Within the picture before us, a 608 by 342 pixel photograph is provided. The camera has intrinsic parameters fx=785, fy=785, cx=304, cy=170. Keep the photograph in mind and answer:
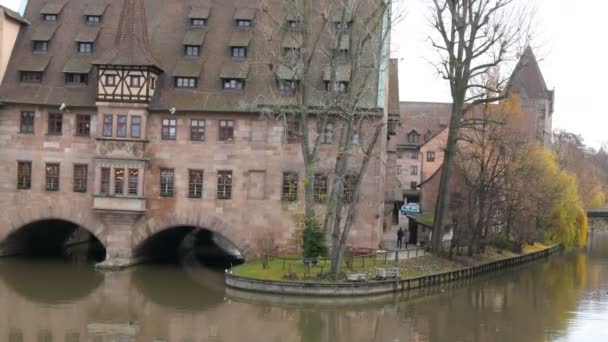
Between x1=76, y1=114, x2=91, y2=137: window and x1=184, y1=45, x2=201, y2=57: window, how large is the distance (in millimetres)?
6112

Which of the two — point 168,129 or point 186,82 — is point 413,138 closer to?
point 186,82

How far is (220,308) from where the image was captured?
29.2 m

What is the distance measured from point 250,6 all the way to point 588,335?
25.6 metres

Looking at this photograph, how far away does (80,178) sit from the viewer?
39.9 m

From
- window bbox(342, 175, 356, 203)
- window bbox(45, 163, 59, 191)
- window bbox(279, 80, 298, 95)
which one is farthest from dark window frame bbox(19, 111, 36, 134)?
window bbox(342, 175, 356, 203)

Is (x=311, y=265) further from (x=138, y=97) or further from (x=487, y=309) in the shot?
(x=138, y=97)

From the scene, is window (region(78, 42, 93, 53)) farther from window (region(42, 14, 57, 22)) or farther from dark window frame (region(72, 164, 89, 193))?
dark window frame (region(72, 164, 89, 193))

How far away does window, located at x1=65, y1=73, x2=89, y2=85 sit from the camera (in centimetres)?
4062

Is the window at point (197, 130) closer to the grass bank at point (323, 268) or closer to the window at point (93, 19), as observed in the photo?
the grass bank at point (323, 268)

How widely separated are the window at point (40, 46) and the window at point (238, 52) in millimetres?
10148

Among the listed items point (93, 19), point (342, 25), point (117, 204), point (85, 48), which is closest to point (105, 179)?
point (117, 204)

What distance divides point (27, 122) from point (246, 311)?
18515 millimetres

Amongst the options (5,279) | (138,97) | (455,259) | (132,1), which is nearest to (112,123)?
(138,97)

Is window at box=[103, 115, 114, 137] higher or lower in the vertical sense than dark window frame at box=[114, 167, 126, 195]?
higher
